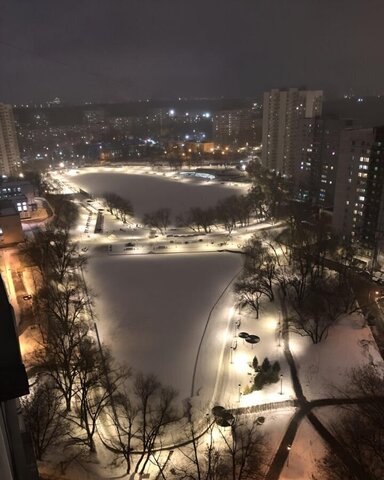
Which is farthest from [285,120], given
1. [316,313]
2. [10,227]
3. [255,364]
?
[255,364]

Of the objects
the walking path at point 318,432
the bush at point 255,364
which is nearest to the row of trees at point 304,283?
the bush at point 255,364

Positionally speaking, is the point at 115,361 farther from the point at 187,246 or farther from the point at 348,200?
the point at 348,200

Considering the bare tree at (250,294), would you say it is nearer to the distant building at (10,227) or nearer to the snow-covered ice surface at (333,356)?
the snow-covered ice surface at (333,356)

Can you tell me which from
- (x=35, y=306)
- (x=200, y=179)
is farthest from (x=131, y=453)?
(x=200, y=179)

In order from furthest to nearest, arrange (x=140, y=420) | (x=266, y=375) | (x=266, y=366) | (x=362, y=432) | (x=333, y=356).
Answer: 1. (x=333, y=356)
2. (x=266, y=366)
3. (x=266, y=375)
4. (x=140, y=420)
5. (x=362, y=432)

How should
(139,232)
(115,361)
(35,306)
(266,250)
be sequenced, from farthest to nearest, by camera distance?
(139,232) < (266,250) < (35,306) < (115,361)

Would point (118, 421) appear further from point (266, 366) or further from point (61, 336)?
point (266, 366)

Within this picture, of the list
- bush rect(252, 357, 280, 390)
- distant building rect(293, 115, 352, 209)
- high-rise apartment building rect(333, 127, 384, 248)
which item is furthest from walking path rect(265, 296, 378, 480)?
distant building rect(293, 115, 352, 209)
